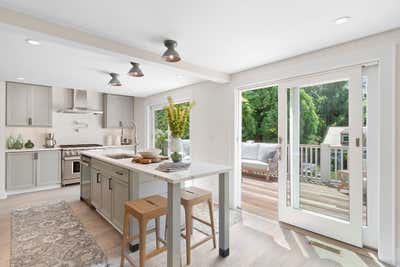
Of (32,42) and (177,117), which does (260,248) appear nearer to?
(177,117)

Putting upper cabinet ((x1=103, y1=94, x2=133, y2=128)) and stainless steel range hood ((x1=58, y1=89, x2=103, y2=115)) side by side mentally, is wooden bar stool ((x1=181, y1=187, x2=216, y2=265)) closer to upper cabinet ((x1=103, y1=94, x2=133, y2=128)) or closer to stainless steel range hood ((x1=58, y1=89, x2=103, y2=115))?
Answer: stainless steel range hood ((x1=58, y1=89, x2=103, y2=115))

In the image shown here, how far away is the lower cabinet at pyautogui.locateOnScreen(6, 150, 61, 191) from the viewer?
425cm

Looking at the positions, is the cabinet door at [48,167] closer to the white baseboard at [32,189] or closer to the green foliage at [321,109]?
the white baseboard at [32,189]

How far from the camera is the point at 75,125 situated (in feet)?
18.0

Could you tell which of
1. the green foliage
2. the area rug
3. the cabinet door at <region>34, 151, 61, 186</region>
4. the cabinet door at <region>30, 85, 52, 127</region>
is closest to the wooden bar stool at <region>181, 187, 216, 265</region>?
the area rug

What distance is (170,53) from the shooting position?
7.43 feet

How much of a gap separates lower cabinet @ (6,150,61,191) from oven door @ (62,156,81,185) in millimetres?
115

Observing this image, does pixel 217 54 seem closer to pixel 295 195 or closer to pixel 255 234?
pixel 295 195

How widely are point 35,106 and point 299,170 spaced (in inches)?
211

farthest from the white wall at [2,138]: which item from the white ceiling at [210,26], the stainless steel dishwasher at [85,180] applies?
the stainless steel dishwasher at [85,180]

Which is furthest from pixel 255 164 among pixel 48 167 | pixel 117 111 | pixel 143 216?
pixel 48 167

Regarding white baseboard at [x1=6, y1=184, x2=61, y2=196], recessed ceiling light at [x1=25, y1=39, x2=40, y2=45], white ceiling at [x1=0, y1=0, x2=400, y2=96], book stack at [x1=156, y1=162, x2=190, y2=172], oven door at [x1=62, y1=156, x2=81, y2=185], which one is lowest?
white baseboard at [x1=6, y1=184, x2=61, y2=196]

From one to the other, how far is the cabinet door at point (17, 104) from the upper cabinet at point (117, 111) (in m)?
1.68

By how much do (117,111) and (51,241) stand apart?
13.1 ft
